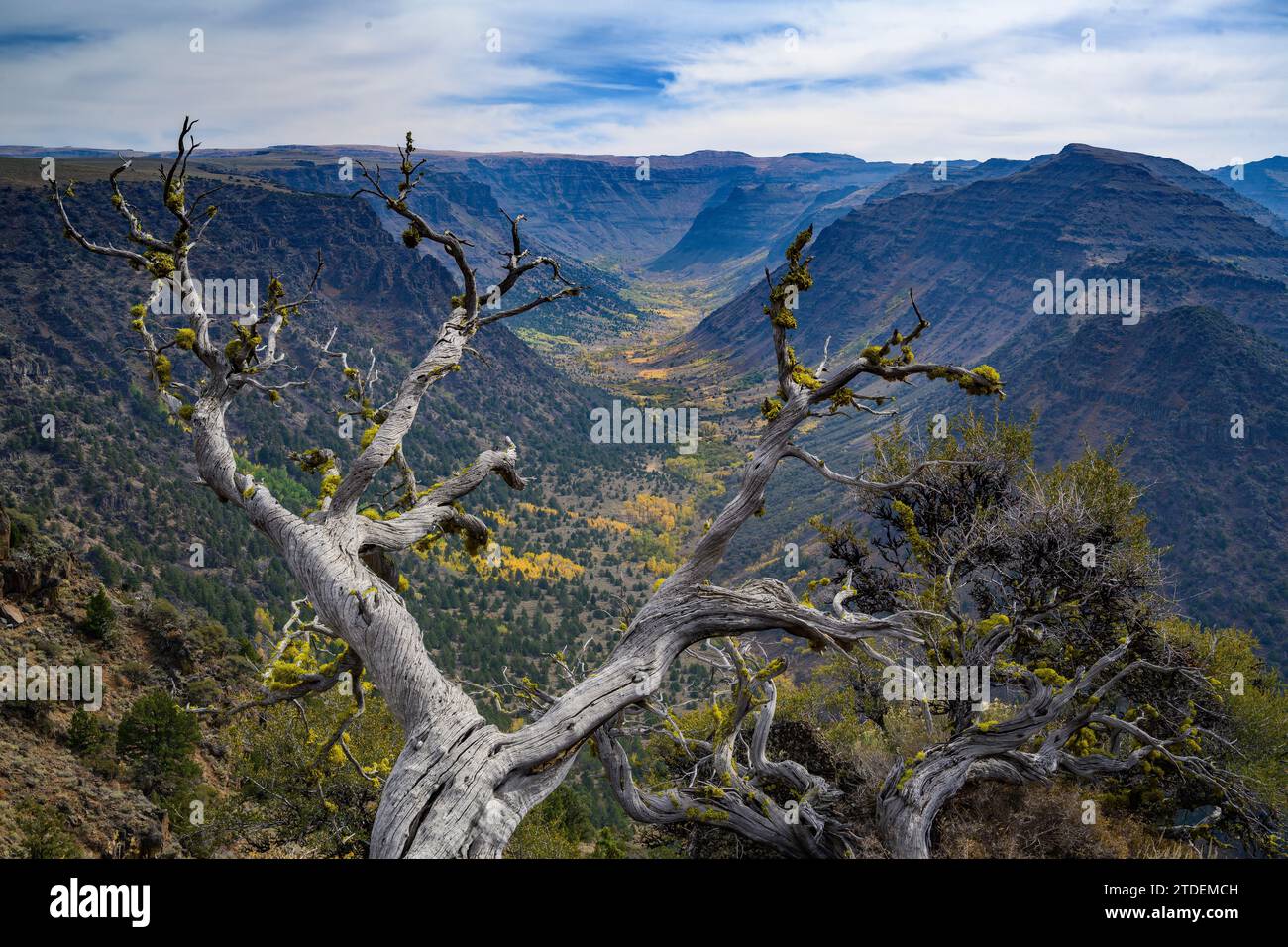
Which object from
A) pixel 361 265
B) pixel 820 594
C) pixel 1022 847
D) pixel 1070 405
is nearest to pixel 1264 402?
pixel 1070 405

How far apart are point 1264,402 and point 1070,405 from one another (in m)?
20.3

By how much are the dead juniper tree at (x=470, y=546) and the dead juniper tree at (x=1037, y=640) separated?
113 inches

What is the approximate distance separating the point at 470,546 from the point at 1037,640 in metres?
10.0

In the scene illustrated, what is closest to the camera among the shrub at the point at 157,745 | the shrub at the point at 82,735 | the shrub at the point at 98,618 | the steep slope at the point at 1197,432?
the shrub at the point at 157,745

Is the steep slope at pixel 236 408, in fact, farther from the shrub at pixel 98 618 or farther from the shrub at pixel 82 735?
the shrub at pixel 82 735

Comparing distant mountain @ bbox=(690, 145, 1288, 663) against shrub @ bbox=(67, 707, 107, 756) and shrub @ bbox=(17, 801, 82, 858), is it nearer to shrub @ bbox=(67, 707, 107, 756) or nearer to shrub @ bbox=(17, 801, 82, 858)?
shrub @ bbox=(17, 801, 82, 858)

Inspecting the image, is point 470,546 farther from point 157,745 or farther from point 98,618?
point 98,618

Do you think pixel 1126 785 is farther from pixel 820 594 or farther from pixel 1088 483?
pixel 820 594

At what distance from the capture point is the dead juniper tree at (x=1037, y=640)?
37.9 feet

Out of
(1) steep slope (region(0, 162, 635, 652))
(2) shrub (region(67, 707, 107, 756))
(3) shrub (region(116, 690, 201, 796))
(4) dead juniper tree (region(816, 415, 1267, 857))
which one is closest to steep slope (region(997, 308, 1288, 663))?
(4) dead juniper tree (region(816, 415, 1267, 857))

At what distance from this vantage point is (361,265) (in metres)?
170

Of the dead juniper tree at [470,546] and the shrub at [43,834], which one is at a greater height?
the dead juniper tree at [470,546]

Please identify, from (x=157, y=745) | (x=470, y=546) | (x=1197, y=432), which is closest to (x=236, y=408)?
(x=157, y=745)

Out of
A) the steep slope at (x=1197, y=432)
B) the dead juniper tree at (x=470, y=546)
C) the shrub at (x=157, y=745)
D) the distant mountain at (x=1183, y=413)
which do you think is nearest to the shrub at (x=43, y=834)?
the shrub at (x=157, y=745)
